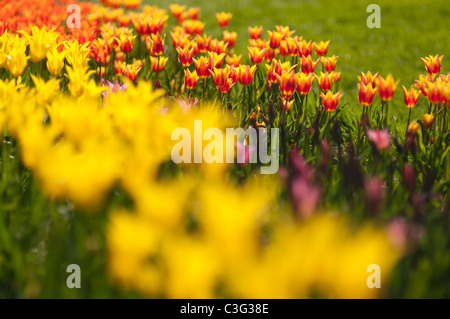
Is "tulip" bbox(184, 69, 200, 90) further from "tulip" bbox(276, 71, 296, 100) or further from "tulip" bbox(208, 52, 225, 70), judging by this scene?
"tulip" bbox(276, 71, 296, 100)

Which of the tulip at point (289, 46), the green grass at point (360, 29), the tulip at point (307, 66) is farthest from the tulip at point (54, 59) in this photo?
the green grass at point (360, 29)

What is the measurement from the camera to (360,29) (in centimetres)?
801

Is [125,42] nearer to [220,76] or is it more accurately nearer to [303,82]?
[220,76]

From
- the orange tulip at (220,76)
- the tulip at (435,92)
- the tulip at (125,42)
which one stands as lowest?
the tulip at (435,92)

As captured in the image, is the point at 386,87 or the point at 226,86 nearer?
the point at 386,87

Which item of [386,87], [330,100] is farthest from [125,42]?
[386,87]

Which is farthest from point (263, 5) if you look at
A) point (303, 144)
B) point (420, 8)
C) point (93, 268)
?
point (93, 268)

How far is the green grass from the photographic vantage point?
20.6 ft

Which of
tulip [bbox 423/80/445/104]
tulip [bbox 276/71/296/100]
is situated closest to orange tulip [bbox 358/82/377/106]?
tulip [bbox 423/80/445/104]

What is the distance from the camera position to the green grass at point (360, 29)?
627cm

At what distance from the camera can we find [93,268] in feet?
5.84

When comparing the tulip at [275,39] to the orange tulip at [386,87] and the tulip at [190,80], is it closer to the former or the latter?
the tulip at [190,80]

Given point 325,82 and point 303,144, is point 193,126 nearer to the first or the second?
point 303,144

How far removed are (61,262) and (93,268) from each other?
0.38 ft
